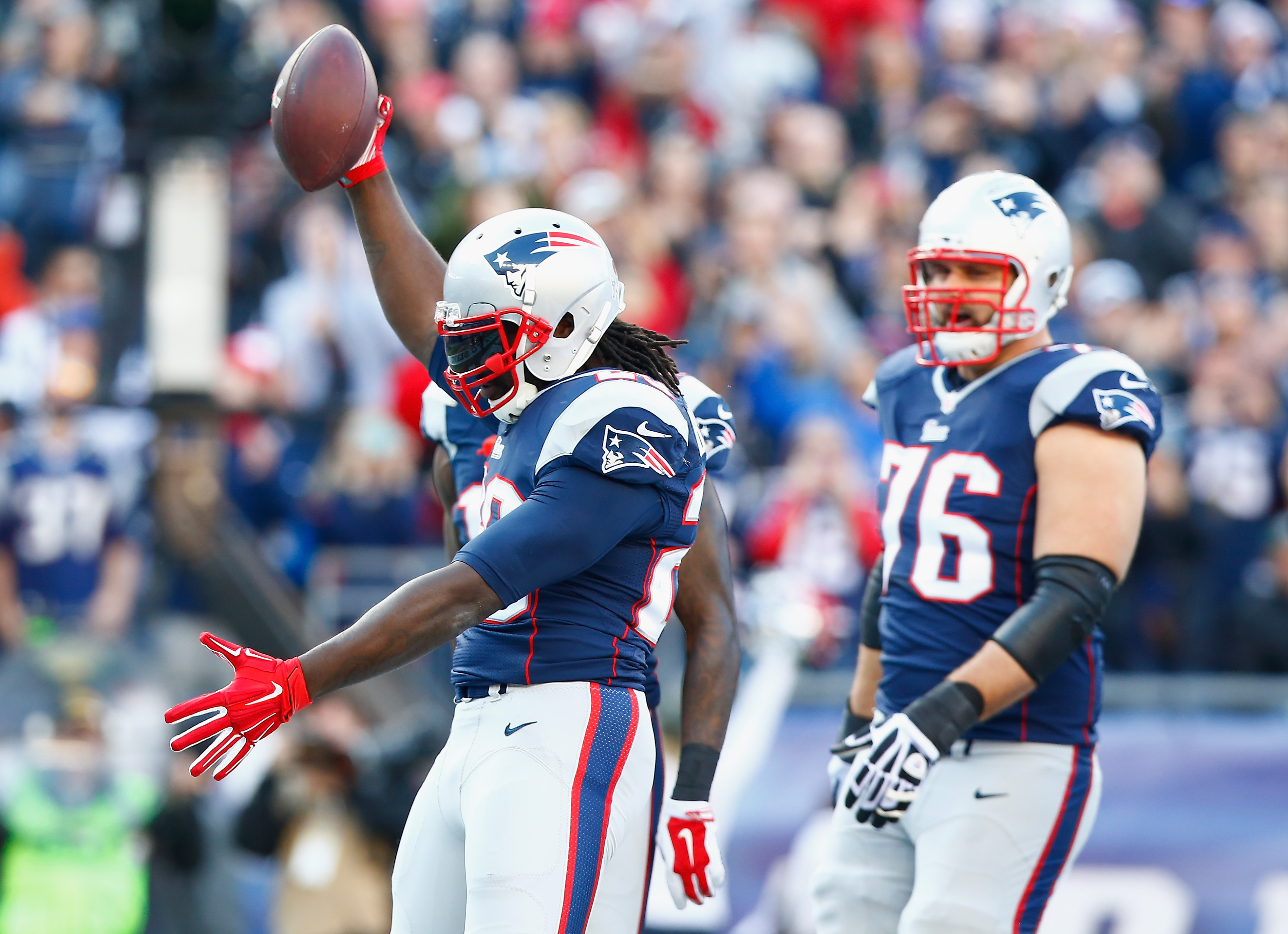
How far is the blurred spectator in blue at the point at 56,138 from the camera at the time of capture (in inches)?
342

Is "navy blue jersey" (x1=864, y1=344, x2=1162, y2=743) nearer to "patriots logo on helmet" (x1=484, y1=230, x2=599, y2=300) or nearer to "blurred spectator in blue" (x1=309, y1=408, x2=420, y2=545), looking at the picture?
"patriots logo on helmet" (x1=484, y1=230, x2=599, y2=300)

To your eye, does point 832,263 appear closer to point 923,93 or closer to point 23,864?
point 923,93

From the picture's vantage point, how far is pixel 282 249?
29.1ft

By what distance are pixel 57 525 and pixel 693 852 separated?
5.04m

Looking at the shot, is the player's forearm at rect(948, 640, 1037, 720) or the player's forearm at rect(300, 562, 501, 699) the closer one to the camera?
the player's forearm at rect(300, 562, 501, 699)

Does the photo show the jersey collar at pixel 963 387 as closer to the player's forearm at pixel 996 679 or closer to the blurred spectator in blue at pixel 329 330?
the player's forearm at pixel 996 679

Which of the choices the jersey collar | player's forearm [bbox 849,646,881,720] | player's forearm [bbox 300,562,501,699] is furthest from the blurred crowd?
player's forearm [bbox 300,562,501,699]

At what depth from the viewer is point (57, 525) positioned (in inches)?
303

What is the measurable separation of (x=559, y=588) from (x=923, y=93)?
7579mm

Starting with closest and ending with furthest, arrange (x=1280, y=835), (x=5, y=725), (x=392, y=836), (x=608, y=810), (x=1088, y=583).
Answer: (x=608, y=810)
(x=1088, y=583)
(x=1280, y=835)
(x=392, y=836)
(x=5, y=725)

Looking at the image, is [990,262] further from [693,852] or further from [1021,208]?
[693,852]

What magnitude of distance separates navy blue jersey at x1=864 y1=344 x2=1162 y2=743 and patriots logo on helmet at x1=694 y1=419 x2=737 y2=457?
1.29 ft

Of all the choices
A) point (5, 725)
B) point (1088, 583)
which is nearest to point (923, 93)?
point (5, 725)

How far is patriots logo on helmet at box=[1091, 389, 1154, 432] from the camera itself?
348 cm
